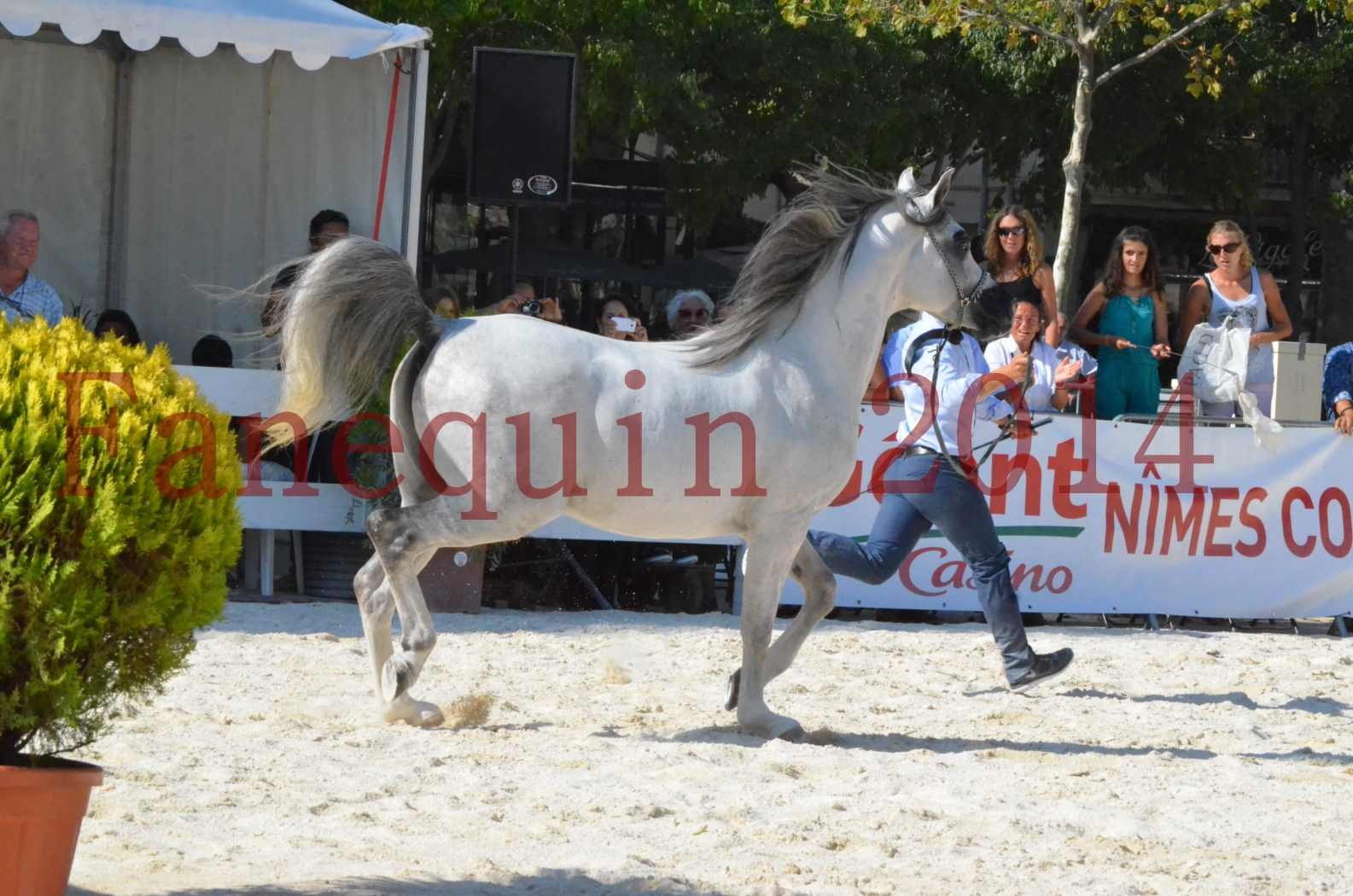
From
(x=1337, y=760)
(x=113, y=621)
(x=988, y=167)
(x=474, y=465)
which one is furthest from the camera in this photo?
(x=988, y=167)

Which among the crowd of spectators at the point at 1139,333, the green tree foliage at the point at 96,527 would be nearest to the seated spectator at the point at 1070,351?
the crowd of spectators at the point at 1139,333

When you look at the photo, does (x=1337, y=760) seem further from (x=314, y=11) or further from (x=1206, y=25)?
(x=1206, y=25)

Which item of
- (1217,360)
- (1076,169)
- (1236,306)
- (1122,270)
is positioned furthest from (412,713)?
(1076,169)

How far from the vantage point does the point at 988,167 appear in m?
22.5

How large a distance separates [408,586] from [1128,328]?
209 inches

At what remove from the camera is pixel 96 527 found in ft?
10.4

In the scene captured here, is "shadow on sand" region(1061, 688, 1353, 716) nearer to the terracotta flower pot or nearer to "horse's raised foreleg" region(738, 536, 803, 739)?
"horse's raised foreleg" region(738, 536, 803, 739)

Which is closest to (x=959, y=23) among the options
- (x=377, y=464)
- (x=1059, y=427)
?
(x=1059, y=427)

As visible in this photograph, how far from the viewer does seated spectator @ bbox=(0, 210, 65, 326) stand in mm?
8781

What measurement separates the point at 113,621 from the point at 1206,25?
53.3ft

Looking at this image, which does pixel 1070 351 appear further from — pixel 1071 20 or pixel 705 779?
pixel 1071 20

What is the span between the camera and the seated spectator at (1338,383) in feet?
32.1

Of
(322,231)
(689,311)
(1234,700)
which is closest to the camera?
(1234,700)

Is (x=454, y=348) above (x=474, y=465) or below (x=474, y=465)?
above
